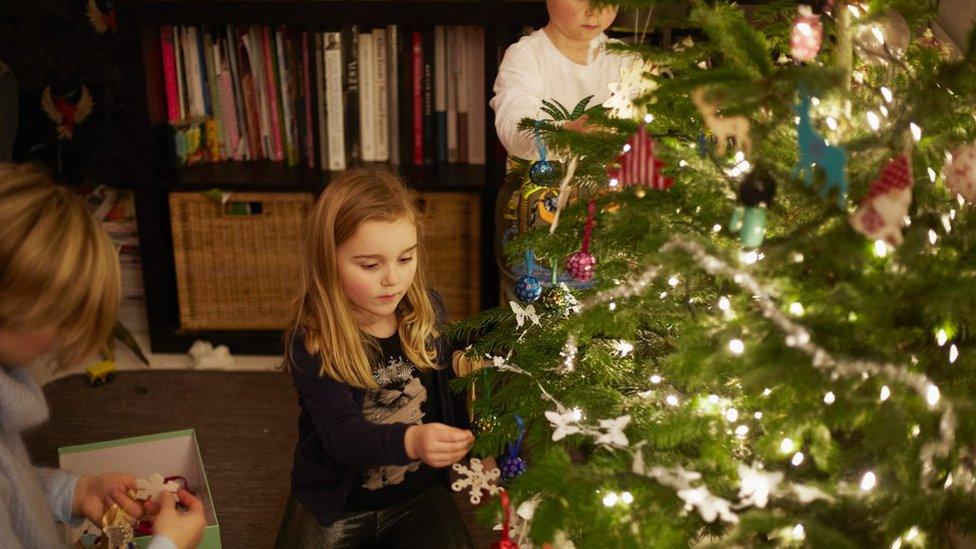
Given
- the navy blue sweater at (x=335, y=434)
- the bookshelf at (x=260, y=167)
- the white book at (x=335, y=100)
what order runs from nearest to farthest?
the navy blue sweater at (x=335, y=434) < the bookshelf at (x=260, y=167) < the white book at (x=335, y=100)

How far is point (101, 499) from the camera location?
1.28 m

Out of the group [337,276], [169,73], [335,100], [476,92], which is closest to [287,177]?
[335,100]

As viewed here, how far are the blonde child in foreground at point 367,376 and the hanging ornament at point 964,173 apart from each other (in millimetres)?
714

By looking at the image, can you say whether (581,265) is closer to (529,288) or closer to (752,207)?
(529,288)

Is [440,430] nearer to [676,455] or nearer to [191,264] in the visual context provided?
[676,455]

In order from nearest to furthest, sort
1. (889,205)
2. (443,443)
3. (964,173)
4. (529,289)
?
(889,205), (964,173), (443,443), (529,289)

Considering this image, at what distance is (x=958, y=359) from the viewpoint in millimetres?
884

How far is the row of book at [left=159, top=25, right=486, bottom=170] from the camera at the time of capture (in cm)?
247

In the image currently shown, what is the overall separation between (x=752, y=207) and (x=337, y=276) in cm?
70

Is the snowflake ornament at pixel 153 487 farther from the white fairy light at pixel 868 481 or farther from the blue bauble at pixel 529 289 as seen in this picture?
the white fairy light at pixel 868 481

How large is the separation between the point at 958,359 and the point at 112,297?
0.90 m

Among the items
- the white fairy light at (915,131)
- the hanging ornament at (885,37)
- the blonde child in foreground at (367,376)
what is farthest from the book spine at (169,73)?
the white fairy light at (915,131)

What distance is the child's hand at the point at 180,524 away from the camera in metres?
1.16

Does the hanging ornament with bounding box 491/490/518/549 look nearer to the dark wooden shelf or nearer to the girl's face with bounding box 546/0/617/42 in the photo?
the girl's face with bounding box 546/0/617/42
